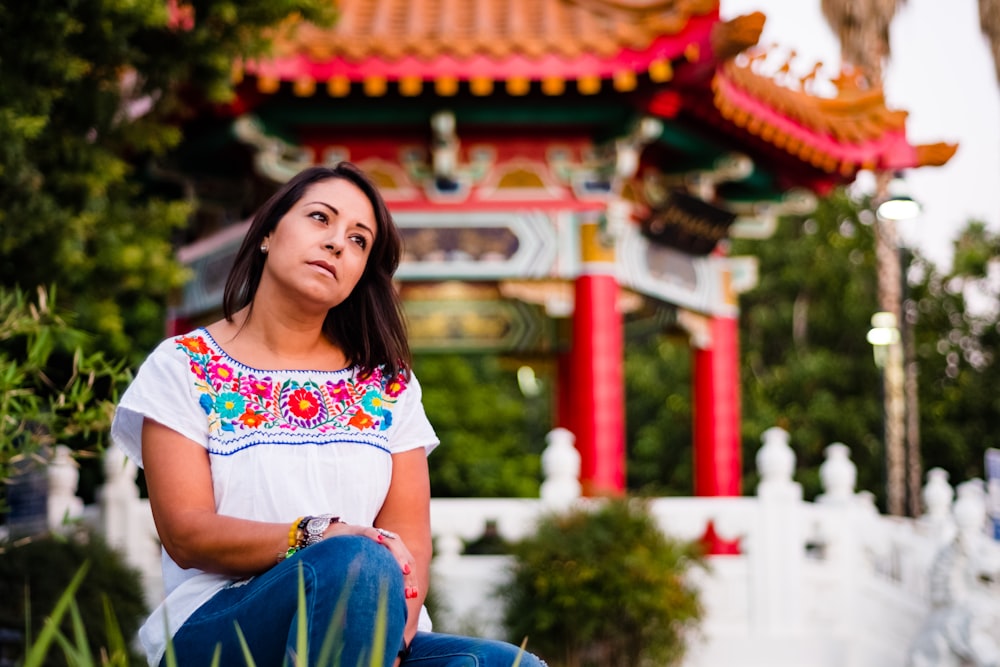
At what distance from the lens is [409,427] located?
2.32 meters

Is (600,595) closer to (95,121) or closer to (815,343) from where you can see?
(95,121)

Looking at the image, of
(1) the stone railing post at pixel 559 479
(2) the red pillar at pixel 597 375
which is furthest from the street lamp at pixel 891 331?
(1) the stone railing post at pixel 559 479

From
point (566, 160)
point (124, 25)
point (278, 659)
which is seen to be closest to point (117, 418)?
point (278, 659)

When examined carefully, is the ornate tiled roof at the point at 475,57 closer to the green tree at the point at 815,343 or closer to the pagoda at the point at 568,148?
the pagoda at the point at 568,148

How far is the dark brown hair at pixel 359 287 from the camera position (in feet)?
7.64

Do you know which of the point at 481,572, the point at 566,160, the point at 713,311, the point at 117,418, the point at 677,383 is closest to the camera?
the point at 117,418

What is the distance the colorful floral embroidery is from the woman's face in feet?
0.51

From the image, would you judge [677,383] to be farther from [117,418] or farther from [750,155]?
[117,418]

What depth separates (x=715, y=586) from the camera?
648 cm

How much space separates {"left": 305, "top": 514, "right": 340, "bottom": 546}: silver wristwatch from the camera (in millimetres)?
1917

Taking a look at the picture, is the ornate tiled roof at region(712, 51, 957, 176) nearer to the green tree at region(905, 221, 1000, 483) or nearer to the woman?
the woman

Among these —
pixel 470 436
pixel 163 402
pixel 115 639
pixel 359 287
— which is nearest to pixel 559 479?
pixel 359 287

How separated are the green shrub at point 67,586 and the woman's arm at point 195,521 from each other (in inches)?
115

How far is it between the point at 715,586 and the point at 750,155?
2.92 m
